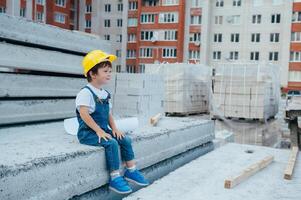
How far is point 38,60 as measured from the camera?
4.17m

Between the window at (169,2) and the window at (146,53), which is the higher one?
the window at (169,2)

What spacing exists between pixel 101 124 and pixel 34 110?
1.45 metres

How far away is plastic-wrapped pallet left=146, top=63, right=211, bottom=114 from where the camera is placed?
13.2 meters

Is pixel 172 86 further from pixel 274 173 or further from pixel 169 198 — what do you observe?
pixel 169 198

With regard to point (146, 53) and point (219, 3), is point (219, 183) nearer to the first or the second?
point (219, 3)

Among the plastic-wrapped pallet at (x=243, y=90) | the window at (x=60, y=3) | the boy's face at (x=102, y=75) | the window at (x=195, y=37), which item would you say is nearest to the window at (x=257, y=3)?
the window at (x=195, y=37)

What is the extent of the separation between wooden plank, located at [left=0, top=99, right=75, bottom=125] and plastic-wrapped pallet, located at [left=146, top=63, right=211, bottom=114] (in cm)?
865

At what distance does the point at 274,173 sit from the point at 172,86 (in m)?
9.49

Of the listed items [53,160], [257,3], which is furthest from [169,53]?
[53,160]

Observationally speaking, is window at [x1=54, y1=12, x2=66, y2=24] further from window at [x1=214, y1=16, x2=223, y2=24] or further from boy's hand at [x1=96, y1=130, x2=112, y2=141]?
boy's hand at [x1=96, y1=130, x2=112, y2=141]

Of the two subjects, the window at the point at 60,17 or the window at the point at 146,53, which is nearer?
the window at the point at 146,53

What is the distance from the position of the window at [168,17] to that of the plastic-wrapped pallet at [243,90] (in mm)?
27392

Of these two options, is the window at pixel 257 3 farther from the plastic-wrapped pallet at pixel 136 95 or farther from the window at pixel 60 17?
the plastic-wrapped pallet at pixel 136 95

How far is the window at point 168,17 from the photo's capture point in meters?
38.2
